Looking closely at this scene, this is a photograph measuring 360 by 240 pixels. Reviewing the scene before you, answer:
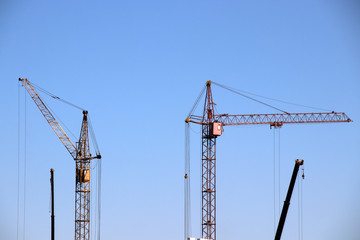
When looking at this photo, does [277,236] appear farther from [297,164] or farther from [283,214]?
[297,164]

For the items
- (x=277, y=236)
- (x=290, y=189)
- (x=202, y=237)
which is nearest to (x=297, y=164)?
(x=290, y=189)

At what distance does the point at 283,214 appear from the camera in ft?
351

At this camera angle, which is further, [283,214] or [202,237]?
[202,237]

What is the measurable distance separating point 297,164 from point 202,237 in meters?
98.0

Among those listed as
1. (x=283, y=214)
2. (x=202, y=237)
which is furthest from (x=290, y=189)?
(x=202, y=237)

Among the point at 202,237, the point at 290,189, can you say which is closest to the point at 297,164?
the point at 290,189

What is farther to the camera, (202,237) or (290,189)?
(202,237)

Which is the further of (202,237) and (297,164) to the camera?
(202,237)

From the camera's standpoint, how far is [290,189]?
107312mm

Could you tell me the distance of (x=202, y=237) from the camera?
655 feet

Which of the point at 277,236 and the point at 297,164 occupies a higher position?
the point at 297,164

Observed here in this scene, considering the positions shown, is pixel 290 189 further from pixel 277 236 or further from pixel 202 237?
pixel 202 237

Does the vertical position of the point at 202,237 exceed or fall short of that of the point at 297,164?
it falls short

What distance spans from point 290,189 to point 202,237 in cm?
9473
